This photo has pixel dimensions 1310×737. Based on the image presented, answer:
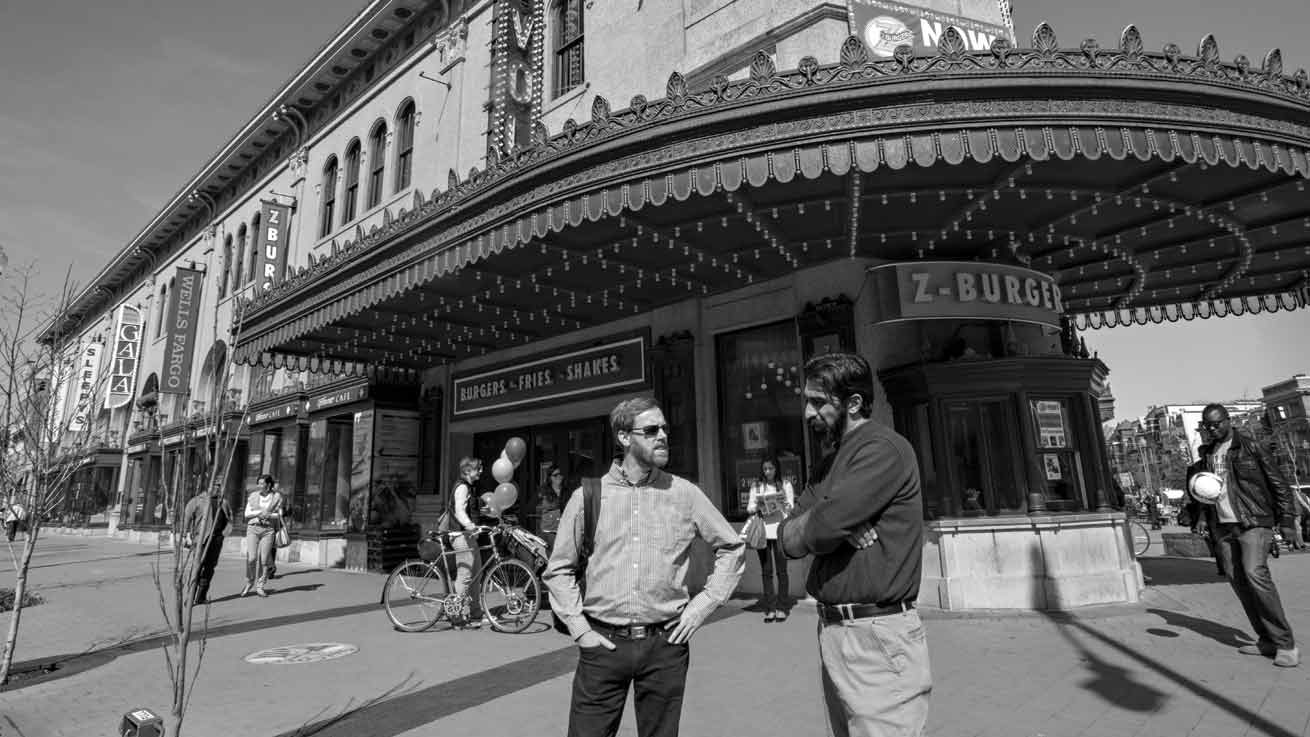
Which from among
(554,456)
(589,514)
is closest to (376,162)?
(554,456)

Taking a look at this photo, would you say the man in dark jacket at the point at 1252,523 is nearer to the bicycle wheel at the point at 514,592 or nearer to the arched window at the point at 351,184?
the bicycle wheel at the point at 514,592

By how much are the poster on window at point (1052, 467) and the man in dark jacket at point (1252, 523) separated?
2545mm

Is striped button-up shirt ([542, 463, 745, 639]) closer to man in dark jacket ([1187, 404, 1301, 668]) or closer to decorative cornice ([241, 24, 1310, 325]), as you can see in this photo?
decorative cornice ([241, 24, 1310, 325])

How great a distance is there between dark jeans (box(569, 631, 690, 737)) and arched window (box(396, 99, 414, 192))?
15887 mm

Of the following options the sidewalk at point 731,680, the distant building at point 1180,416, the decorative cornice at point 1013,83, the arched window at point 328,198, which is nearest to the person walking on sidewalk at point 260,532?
the sidewalk at point 731,680

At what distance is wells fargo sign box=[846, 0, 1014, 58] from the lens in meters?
9.01

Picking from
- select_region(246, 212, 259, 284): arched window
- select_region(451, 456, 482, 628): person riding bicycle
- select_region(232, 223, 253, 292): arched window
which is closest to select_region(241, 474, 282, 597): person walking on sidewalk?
select_region(451, 456, 482, 628): person riding bicycle

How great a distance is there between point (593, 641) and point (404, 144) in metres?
17.0

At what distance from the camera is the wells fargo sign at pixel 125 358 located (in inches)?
1203

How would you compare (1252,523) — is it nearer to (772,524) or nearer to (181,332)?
(772,524)

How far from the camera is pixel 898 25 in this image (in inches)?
362

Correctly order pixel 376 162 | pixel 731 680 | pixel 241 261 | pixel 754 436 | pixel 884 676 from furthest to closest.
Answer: pixel 241 261 < pixel 376 162 < pixel 754 436 < pixel 731 680 < pixel 884 676

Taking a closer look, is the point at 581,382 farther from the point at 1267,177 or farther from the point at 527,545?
the point at 1267,177

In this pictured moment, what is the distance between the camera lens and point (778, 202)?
7.19m
